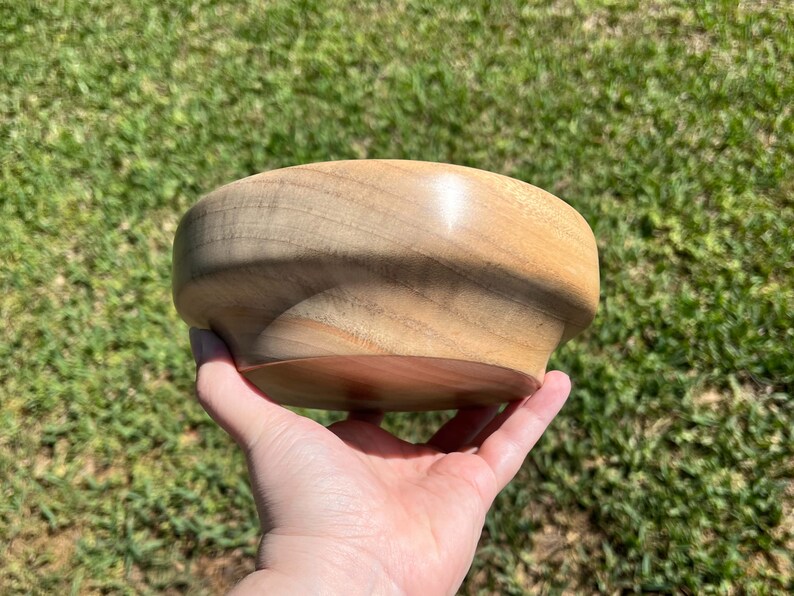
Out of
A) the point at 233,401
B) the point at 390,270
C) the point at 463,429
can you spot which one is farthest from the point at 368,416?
the point at 390,270

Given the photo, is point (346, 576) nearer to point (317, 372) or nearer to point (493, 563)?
point (317, 372)

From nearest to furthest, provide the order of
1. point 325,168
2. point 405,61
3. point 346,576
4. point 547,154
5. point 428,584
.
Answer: point 325,168 < point 346,576 < point 428,584 < point 547,154 < point 405,61

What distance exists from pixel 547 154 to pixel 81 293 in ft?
6.99

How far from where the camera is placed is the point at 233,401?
52.5 inches

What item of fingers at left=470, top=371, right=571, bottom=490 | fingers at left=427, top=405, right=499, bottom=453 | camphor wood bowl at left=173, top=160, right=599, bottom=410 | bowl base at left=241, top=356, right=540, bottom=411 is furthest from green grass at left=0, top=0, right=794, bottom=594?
camphor wood bowl at left=173, top=160, right=599, bottom=410

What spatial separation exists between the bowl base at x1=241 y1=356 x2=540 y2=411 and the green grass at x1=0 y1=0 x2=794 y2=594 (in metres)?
0.78

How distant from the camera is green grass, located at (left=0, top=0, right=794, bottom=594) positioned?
212 cm

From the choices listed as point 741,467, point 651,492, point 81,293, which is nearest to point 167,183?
point 81,293

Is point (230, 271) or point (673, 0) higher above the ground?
point (673, 0)

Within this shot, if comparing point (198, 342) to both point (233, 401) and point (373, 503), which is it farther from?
point (373, 503)

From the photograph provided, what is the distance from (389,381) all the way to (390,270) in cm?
33

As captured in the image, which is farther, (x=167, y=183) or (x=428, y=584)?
(x=167, y=183)

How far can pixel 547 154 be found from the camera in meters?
2.78

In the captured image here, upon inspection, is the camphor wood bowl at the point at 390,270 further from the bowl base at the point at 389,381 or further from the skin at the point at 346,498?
the skin at the point at 346,498
